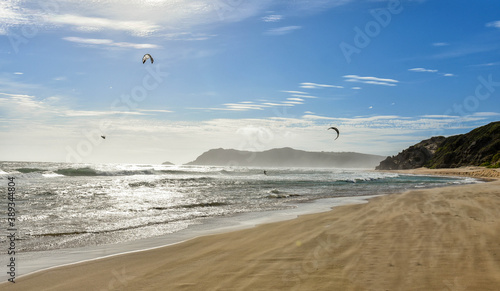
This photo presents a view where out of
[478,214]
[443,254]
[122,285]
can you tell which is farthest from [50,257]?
[478,214]

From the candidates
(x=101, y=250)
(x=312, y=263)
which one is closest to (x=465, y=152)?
(x=312, y=263)

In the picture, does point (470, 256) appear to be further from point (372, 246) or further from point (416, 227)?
point (416, 227)

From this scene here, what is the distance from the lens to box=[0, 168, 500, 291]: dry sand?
452cm

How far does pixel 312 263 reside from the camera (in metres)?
5.35

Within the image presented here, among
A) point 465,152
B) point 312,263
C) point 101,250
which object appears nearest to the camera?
point 312,263

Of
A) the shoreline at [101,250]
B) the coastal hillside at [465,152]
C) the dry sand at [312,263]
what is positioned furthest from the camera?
the coastal hillside at [465,152]

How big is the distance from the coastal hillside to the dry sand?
64.4m

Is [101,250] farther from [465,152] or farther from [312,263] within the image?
[465,152]

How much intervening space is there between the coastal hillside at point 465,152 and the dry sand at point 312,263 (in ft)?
211

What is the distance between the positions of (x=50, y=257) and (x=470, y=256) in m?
7.75

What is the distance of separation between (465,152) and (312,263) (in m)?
86.9

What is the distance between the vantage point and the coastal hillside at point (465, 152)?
225 ft

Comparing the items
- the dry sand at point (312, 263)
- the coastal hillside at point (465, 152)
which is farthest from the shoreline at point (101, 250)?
the coastal hillside at point (465, 152)

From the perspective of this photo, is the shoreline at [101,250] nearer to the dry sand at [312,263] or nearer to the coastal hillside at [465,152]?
the dry sand at [312,263]
